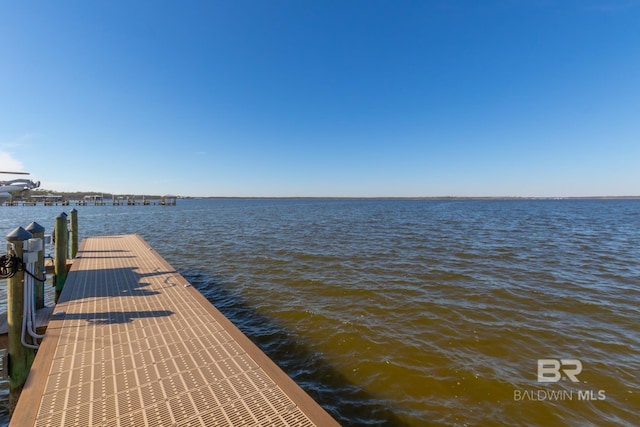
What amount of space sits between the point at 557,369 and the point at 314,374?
5084 millimetres

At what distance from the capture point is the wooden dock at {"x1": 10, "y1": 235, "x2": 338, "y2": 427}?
310 centimetres

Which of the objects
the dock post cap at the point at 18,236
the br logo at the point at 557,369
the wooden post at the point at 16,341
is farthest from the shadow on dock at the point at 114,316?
the br logo at the point at 557,369

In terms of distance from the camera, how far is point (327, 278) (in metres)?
11.7

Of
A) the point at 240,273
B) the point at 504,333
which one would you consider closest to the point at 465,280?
the point at 504,333

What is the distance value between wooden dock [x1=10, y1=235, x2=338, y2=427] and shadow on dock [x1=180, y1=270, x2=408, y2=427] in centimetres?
164

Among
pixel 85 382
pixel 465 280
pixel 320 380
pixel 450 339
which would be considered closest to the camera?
pixel 85 382

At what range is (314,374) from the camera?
5770 mm

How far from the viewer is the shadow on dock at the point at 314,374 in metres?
4.66

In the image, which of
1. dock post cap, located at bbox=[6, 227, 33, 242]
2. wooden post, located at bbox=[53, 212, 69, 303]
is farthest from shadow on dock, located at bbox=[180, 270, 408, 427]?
wooden post, located at bbox=[53, 212, 69, 303]

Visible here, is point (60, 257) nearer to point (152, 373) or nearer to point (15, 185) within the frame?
point (15, 185)

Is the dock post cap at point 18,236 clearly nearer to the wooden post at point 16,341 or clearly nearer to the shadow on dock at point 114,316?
the wooden post at point 16,341

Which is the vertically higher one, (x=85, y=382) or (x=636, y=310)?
(x=85, y=382)

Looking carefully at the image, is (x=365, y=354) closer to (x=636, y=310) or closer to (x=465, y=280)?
(x=465, y=280)

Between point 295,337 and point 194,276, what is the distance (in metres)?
7.17
